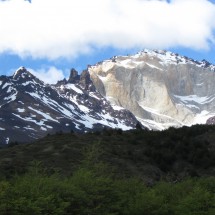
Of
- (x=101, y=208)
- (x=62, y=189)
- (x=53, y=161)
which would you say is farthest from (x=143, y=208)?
(x=53, y=161)

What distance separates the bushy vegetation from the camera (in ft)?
119

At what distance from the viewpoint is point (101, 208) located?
43094 millimetres

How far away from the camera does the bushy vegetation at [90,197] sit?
3616 cm

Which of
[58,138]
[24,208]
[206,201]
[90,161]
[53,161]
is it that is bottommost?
[24,208]

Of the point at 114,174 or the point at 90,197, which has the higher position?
the point at 114,174

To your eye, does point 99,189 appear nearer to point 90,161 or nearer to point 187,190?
point 90,161

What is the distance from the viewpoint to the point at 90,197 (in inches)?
1711

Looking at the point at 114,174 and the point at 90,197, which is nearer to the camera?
the point at 90,197

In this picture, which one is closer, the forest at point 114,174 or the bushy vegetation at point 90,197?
the bushy vegetation at point 90,197

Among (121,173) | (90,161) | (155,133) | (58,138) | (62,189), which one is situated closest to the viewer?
(62,189)

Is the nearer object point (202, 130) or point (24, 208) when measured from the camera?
point (24, 208)

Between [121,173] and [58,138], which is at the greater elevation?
[58,138]

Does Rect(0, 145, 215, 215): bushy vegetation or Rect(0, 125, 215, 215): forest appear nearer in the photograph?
Rect(0, 145, 215, 215): bushy vegetation

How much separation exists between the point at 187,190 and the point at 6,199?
2377 centimetres
